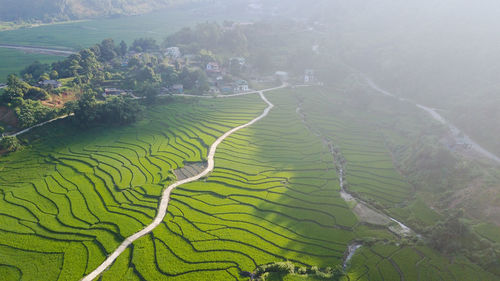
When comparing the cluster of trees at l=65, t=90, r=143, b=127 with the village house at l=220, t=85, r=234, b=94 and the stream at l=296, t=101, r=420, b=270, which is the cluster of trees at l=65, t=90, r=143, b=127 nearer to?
the village house at l=220, t=85, r=234, b=94

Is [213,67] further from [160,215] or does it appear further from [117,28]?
[117,28]

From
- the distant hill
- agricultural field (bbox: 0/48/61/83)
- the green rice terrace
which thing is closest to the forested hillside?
the green rice terrace

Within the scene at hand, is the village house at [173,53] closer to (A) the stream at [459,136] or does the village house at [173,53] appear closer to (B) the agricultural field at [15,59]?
(B) the agricultural field at [15,59]

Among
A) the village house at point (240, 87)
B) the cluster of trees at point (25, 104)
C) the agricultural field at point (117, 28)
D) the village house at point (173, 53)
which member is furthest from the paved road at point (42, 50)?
the village house at point (240, 87)

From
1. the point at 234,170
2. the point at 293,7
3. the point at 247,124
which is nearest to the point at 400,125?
the point at 247,124

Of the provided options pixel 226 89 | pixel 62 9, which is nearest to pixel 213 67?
pixel 226 89

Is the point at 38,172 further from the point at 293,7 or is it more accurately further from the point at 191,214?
the point at 293,7

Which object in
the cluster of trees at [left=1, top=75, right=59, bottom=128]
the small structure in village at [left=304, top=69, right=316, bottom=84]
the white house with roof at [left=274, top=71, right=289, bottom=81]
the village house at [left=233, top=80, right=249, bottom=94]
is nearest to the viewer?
the cluster of trees at [left=1, top=75, right=59, bottom=128]
